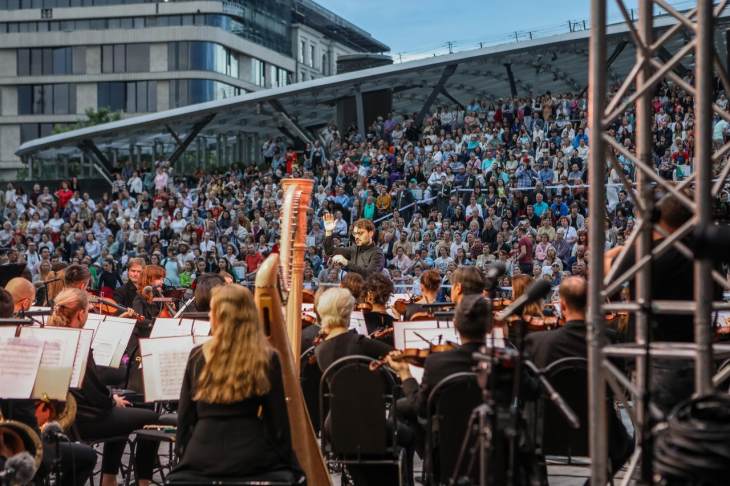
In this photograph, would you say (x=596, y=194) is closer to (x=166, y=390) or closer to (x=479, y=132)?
(x=166, y=390)

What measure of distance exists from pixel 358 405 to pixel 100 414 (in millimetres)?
1764

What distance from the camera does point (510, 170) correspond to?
71.1 ft

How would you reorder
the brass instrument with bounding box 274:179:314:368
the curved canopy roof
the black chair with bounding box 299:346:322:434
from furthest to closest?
1. the curved canopy roof
2. the black chair with bounding box 299:346:322:434
3. the brass instrument with bounding box 274:179:314:368

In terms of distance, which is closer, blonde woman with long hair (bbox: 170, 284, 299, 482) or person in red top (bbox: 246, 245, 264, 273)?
blonde woman with long hair (bbox: 170, 284, 299, 482)

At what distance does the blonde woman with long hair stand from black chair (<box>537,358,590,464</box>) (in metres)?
1.61

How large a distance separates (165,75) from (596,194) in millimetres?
65967

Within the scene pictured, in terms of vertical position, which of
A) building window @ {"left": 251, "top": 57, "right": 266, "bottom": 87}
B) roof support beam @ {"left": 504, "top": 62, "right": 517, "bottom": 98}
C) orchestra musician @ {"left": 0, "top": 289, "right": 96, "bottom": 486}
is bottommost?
orchestra musician @ {"left": 0, "top": 289, "right": 96, "bottom": 486}

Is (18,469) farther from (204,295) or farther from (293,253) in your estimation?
(204,295)

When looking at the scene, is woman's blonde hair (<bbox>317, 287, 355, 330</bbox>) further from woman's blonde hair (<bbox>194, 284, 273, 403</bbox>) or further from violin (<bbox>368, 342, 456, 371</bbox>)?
woman's blonde hair (<bbox>194, 284, 273, 403</bbox>)

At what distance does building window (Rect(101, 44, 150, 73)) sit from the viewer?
69188 millimetres

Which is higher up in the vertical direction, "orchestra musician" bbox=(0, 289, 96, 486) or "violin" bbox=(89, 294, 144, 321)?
"violin" bbox=(89, 294, 144, 321)

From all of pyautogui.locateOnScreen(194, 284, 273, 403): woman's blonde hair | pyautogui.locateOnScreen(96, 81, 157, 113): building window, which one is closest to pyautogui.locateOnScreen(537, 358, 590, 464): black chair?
pyautogui.locateOnScreen(194, 284, 273, 403): woman's blonde hair

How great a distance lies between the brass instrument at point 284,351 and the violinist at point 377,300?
2.68 metres

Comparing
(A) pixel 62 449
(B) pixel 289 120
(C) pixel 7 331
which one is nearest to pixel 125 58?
(B) pixel 289 120
